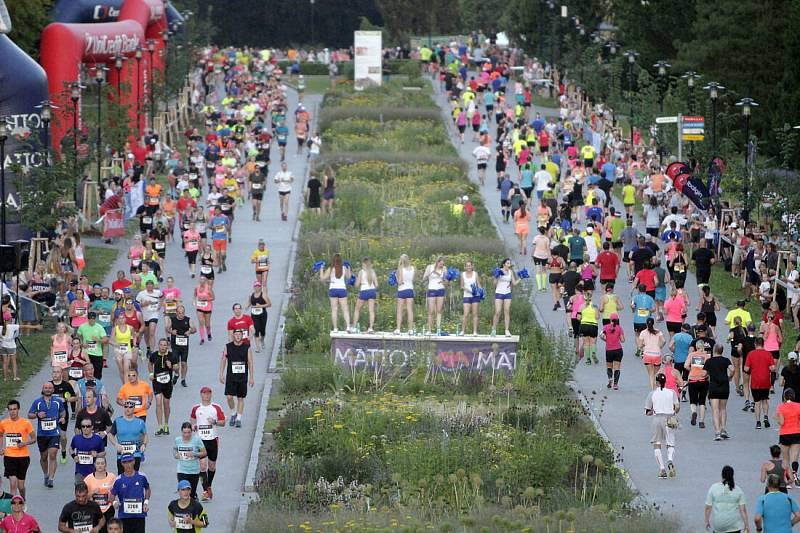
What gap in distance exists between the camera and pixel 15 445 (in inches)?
773

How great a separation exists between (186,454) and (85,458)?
1250 mm

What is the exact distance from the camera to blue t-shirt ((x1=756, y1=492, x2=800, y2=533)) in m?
17.0

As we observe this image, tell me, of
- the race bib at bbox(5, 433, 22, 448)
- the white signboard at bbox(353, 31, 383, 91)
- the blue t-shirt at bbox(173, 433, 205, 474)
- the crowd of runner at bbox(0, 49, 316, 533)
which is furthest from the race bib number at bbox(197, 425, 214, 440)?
the white signboard at bbox(353, 31, 383, 91)

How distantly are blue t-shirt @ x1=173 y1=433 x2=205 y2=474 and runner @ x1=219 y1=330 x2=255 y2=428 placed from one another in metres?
3.90

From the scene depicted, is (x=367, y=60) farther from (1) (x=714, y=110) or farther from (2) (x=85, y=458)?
(2) (x=85, y=458)

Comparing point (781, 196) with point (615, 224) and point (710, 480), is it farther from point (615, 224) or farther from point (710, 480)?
point (710, 480)

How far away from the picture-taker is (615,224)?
115ft

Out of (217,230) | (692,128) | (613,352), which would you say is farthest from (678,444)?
(692,128)

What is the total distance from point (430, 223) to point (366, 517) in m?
22.0

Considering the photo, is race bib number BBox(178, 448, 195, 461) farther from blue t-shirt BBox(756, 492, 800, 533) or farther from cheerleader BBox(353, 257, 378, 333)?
cheerleader BBox(353, 257, 378, 333)

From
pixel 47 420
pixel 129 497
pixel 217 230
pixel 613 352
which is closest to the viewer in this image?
pixel 129 497

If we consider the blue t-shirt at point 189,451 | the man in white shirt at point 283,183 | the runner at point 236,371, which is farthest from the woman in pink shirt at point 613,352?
the man in white shirt at point 283,183

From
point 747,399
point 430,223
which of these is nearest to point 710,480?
point 747,399

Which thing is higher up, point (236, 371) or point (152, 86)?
point (152, 86)
